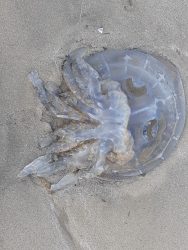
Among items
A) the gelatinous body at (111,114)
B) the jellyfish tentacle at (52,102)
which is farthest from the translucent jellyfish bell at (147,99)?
the jellyfish tentacle at (52,102)

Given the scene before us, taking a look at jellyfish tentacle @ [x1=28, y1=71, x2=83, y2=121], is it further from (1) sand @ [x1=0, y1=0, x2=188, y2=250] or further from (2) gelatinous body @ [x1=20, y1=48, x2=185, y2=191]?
(1) sand @ [x1=0, y1=0, x2=188, y2=250]

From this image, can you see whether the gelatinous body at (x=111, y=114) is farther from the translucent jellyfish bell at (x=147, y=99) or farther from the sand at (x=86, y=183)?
the sand at (x=86, y=183)

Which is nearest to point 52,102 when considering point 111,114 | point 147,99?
point 111,114

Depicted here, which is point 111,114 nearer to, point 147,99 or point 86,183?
point 147,99

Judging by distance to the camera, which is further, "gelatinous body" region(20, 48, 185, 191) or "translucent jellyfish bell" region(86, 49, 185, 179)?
Result: "translucent jellyfish bell" region(86, 49, 185, 179)

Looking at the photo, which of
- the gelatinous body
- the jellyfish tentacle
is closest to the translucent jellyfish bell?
the gelatinous body
